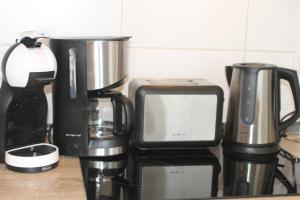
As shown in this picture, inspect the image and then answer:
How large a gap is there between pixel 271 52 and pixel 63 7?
71cm

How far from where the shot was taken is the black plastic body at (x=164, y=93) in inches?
43.7

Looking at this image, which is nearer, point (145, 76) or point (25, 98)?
point (25, 98)

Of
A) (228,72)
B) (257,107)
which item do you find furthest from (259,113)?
(228,72)

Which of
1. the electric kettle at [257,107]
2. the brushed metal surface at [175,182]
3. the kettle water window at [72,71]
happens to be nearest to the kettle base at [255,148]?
the electric kettle at [257,107]

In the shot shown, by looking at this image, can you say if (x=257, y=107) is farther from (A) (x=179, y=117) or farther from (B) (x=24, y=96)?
(B) (x=24, y=96)

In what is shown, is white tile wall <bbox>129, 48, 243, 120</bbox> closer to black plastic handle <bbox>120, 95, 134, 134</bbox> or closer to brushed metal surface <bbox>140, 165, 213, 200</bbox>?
black plastic handle <bbox>120, 95, 134, 134</bbox>

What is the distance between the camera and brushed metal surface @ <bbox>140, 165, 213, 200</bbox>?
35.0 inches

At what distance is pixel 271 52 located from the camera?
1.43m

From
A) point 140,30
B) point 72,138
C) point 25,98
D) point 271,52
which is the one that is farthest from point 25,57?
point 271,52

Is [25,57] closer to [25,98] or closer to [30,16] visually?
[25,98]

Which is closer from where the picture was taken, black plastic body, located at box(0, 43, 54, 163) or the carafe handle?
black plastic body, located at box(0, 43, 54, 163)

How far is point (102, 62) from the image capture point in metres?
1.03

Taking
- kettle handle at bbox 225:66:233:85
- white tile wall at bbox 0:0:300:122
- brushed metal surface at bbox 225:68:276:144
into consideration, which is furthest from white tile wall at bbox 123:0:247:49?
brushed metal surface at bbox 225:68:276:144

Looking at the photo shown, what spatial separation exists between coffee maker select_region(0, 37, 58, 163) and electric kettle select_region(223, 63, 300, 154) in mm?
524
